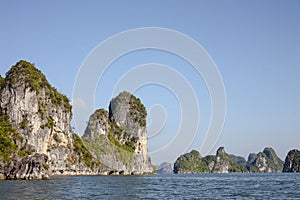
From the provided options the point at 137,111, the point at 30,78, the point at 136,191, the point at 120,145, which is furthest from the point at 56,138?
the point at 136,191

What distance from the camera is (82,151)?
142000 millimetres

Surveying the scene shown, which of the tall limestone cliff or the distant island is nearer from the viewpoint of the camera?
the distant island

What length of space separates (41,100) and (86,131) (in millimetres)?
55244

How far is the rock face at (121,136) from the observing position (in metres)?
162

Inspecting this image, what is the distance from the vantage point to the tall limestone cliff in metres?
99.4

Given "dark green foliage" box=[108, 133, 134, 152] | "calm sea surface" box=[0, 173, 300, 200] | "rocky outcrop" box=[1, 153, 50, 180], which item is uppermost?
"dark green foliage" box=[108, 133, 134, 152]

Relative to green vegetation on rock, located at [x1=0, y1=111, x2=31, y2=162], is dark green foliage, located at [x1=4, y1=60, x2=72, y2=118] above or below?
above

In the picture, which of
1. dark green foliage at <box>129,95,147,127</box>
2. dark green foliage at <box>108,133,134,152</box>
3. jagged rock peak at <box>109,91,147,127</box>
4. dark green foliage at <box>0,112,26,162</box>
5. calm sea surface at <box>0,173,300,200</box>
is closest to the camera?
calm sea surface at <box>0,173,300,200</box>

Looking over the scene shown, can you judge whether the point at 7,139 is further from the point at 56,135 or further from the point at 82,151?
the point at 82,151

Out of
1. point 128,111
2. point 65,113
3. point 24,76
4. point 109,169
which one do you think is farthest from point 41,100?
point 128,111

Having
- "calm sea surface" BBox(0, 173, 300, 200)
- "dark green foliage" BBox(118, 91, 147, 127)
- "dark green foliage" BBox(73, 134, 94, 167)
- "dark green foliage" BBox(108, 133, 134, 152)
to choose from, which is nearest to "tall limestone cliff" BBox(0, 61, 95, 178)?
"dark green foliage" BBox(73, 134, 94, 167)

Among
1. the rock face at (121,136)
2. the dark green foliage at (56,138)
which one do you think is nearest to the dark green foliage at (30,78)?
the dark green foliage at (56,138)

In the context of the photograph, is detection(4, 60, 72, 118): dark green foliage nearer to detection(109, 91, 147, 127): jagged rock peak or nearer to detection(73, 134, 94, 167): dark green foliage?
detection(73, 134, 94, 167): dark green foliage

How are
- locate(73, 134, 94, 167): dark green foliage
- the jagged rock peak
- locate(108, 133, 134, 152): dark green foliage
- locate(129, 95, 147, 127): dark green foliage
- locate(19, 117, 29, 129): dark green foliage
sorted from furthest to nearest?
locate(129, 95, 147, 127): dark green foliage, the jagged rock peak, locate(108, 133, 134, 152): dark green foliage, locate(73, 134, 94, 167): dark green foliage, locate(19, 117, 29, 129): dark green foliage
